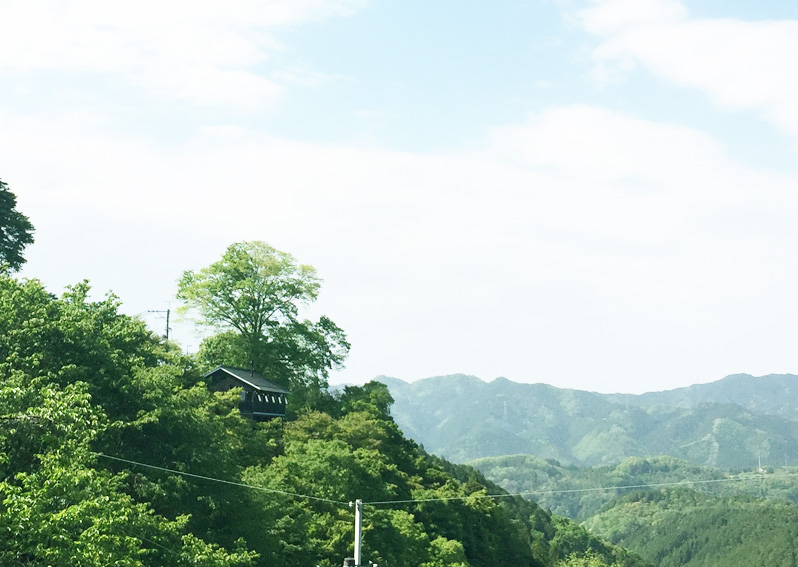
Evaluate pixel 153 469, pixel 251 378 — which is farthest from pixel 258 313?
pixel 153 469

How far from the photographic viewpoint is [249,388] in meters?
81.2

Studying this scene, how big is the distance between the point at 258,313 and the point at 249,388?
40.0ft

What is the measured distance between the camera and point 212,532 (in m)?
45.4

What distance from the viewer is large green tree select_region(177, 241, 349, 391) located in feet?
297

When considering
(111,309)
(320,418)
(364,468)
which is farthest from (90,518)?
(320,418)

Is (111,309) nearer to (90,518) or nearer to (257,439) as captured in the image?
(257,439)

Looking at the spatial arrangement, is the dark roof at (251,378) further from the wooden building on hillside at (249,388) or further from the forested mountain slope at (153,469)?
the forested mountain slope at (153,469)

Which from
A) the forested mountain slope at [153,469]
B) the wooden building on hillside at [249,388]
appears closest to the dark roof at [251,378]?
the wooden building on hillside at [249,388]

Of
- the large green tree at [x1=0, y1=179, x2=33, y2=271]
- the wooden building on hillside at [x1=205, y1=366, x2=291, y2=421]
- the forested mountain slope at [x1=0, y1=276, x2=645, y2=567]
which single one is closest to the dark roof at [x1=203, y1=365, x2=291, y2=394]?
the wooden building on hillside at [x1=205, y1=366, x2=291, y2=421]

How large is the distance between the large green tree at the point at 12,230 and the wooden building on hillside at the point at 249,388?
1835 centimetres

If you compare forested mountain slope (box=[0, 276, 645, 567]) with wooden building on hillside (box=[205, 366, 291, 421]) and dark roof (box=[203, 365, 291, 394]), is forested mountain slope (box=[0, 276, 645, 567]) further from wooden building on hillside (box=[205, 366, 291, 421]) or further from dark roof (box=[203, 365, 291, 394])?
wooden building on hillside (box=[205, 366, 291, 421])

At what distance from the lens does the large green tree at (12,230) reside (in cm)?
7494

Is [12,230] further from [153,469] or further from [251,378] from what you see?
[153,469]

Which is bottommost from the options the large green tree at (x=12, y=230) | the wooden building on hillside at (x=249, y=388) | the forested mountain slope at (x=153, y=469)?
the forested mountain slope at (x=153, y=469)
